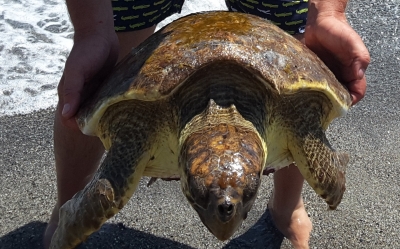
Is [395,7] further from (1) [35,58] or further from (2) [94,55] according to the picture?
(2) [94,55]

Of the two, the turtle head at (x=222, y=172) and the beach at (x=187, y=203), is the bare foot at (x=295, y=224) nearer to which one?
the beach at (x=187, y=203)

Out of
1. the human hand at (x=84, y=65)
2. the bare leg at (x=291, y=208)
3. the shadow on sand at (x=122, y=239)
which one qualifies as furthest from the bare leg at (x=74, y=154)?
the bare leg at (x=291, y=208)

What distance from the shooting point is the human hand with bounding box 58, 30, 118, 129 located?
1.89 meters

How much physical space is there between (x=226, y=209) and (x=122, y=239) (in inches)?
52.4

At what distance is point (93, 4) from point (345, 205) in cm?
153

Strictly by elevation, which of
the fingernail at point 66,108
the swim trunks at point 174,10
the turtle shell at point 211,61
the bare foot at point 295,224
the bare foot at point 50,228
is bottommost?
the bare foot at point 295,224

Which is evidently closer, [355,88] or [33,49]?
[355,88]

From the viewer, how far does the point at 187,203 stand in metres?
2.68

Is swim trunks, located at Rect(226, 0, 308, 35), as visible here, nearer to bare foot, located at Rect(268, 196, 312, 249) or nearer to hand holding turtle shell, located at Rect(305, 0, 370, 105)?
hand holding turtle shell, located at Rect(305, 0, 370, 105)

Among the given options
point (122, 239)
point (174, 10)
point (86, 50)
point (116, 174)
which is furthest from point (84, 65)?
point (122, 239)

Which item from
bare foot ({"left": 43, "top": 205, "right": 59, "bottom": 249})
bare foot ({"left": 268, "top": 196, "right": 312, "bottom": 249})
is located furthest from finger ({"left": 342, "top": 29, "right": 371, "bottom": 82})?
bare foot ({"left": 43, "top": 205, "right": 59, "bottom": 249})

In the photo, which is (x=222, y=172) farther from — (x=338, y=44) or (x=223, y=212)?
(x=338, y=44)

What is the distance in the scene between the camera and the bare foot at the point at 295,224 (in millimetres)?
2564

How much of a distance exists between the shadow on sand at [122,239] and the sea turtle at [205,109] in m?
0.68
